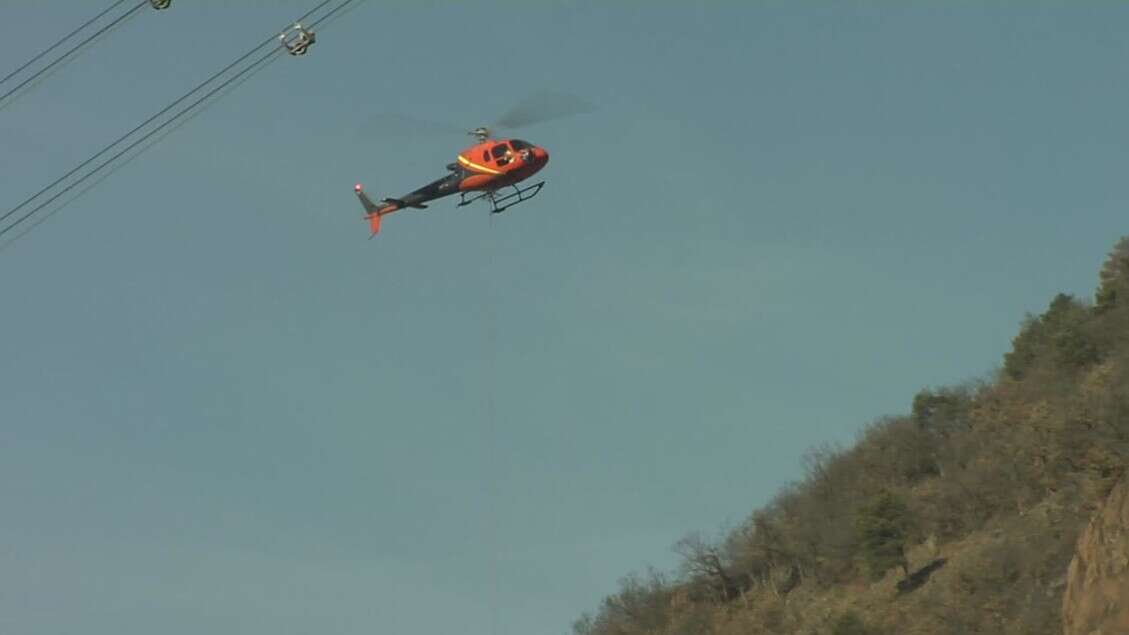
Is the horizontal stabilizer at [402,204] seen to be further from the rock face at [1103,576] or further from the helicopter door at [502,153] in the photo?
the rock face at [1103,576]

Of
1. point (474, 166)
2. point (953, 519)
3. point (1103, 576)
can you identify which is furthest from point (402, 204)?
point (953, 519)

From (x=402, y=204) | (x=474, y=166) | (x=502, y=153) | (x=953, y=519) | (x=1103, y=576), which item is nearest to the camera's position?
(x=502, y=153)

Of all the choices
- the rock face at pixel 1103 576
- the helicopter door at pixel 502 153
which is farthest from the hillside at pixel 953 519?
the helicopter door at pixel 502 153

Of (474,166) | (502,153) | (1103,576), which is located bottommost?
(1103,576)

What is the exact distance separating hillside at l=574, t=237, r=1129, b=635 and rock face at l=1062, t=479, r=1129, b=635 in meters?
0.13

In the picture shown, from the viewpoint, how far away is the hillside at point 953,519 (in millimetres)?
72562

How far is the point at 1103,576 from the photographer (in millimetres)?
54906

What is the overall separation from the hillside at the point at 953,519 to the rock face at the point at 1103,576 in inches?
5.2

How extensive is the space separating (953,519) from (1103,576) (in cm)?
3740

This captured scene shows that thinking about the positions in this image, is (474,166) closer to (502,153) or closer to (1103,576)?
(502,153)

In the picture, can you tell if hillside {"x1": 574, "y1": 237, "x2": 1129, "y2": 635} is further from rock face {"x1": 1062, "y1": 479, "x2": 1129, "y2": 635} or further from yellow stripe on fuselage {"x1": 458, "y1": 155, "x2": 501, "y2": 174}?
yellow stripe on fuselage {"x1": 458, "y1": 155, "x2": 501, "y2": 174}

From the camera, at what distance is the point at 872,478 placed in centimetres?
10669

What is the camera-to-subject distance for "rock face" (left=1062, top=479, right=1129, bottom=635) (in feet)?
176

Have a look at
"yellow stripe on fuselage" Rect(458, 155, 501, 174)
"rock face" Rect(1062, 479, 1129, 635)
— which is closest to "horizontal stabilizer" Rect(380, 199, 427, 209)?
"yellow stripe on fuselage" Rect(458, 155, 501, 174)
